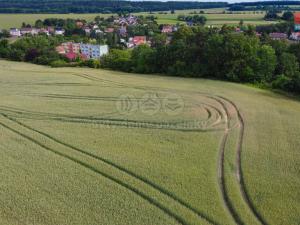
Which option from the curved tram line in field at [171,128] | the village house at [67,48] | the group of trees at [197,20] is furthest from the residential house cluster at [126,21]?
the curved tram line in field at [171,128]

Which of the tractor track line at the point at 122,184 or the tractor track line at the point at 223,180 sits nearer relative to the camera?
the tractor track line at the point at 122,184

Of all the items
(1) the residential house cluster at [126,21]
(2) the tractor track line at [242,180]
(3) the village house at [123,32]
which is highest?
(2) the tractor track line at [242,180]

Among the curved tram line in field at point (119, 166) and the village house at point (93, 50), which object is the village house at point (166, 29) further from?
the curved tram line in field at point (119, 166)

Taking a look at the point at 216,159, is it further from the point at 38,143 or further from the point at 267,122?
the point at 38,143

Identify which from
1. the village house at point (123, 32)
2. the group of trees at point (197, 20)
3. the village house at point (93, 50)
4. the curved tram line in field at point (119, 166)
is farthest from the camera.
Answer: the group of trees at point (197, 20)
